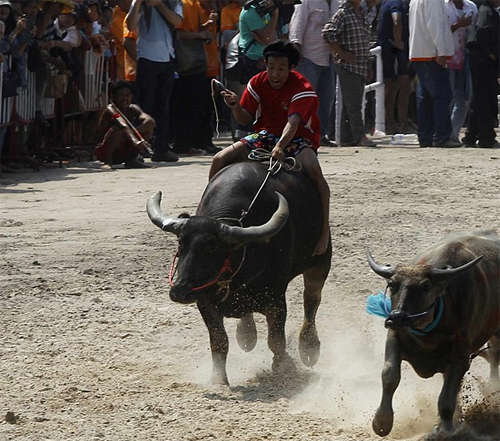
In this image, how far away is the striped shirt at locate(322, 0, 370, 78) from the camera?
57.9 feet

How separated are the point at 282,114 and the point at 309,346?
1553mm

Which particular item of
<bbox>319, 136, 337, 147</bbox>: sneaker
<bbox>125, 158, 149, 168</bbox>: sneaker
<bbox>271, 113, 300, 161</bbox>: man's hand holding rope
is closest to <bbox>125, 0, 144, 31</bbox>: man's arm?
<bbox>125, 158, 149, 168</bbox>: sneaker

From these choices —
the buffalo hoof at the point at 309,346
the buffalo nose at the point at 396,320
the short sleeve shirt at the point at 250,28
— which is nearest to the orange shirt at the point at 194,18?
the short sleeve shirt at the point at 250,28

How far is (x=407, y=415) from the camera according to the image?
6.89 m

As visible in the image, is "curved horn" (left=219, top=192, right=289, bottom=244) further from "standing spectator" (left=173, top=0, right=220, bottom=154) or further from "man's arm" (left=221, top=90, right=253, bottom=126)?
"standing spectator" (left=173, top=0, right=220, bottom=154)

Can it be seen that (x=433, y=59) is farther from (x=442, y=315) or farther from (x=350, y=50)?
(x=442, y=315)

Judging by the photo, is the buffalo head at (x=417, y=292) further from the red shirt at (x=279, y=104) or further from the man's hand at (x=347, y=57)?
the man's hand at (x=347, y=57)

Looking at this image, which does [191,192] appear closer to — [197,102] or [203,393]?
[197,102]

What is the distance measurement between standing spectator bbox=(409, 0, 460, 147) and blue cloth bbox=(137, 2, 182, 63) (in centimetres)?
384

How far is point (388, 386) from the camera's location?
623cm

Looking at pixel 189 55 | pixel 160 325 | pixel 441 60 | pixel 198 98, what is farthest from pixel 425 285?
pixel 441 60

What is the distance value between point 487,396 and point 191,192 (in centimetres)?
675

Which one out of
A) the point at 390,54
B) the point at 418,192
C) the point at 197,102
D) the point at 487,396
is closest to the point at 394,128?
the point at 390,54

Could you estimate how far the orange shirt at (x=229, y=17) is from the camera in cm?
1820
